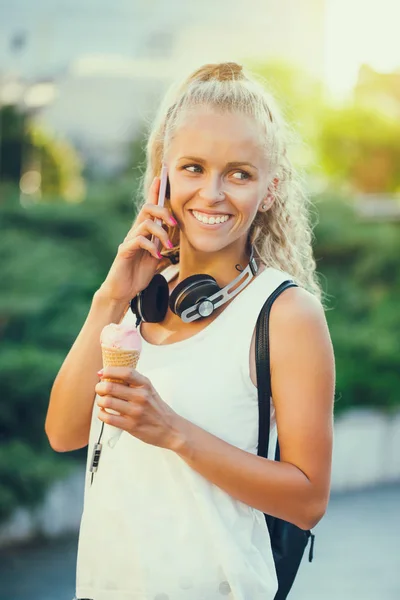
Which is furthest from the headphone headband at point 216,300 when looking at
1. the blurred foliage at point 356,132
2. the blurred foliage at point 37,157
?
the blurred foliage at point 356,132

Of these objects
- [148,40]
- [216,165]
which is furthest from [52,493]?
[148,40]

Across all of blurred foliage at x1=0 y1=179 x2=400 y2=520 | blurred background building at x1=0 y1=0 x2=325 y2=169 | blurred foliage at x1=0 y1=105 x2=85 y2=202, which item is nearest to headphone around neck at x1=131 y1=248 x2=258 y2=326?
blurred foliage at x1=0 y1=179 x2=400 y2=520

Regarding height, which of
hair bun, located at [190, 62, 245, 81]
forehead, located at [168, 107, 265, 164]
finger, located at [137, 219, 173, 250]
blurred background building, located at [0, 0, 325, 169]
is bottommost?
finger, located at [137, 219, 173, 250]

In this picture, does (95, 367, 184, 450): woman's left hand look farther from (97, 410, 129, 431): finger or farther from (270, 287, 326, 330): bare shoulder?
(270, 287, 326, 330): bare shoulder

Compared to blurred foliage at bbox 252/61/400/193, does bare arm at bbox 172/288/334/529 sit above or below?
below

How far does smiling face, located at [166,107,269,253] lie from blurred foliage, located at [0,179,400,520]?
2018mm

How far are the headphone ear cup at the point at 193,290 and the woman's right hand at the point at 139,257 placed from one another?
98 millimetres

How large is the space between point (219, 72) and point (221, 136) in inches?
7.1

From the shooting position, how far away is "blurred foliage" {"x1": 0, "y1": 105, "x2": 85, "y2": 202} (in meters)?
11.1

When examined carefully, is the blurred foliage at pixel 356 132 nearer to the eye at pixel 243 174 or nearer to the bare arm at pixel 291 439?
the eye at pixel 243 174

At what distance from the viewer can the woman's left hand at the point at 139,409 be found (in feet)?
4.74

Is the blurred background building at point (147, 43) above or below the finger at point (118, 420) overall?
above

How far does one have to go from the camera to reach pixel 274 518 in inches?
67.0

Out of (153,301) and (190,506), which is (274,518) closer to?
(190,506)
